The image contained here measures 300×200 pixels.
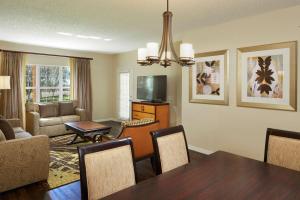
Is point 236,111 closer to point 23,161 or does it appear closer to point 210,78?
point 210,78

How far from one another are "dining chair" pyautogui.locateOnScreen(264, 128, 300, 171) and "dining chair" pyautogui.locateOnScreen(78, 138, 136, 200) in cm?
134

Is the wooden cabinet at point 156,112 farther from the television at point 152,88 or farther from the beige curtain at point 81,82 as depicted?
the beige curtain at point 81,82

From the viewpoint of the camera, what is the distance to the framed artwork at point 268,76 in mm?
3049

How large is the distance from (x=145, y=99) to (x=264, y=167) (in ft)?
14.7

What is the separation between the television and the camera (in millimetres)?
5504

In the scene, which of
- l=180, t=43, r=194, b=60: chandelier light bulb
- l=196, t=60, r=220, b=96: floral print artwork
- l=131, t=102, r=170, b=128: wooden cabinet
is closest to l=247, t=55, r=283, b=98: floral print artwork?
l=196, t=60, r=220, b=96: floral print artwork

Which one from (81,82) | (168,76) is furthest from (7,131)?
(81,82)

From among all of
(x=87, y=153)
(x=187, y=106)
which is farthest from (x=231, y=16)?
(x=87, y=153)

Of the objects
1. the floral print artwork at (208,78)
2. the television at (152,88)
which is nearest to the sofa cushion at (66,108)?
the television at (152,88)

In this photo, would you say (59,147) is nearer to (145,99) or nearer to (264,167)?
(145,99)

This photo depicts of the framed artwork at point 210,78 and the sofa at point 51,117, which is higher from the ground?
the framed artwork at point 210,78

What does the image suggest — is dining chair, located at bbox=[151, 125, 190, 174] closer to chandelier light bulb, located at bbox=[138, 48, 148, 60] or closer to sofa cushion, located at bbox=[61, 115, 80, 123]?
chandelier light bulb, located at bbox=[138, 48, 148, 60]

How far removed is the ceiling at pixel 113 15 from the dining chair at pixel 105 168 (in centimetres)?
210

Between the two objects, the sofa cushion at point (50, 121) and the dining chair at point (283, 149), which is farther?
the sofa cushion at point (50, 121)
